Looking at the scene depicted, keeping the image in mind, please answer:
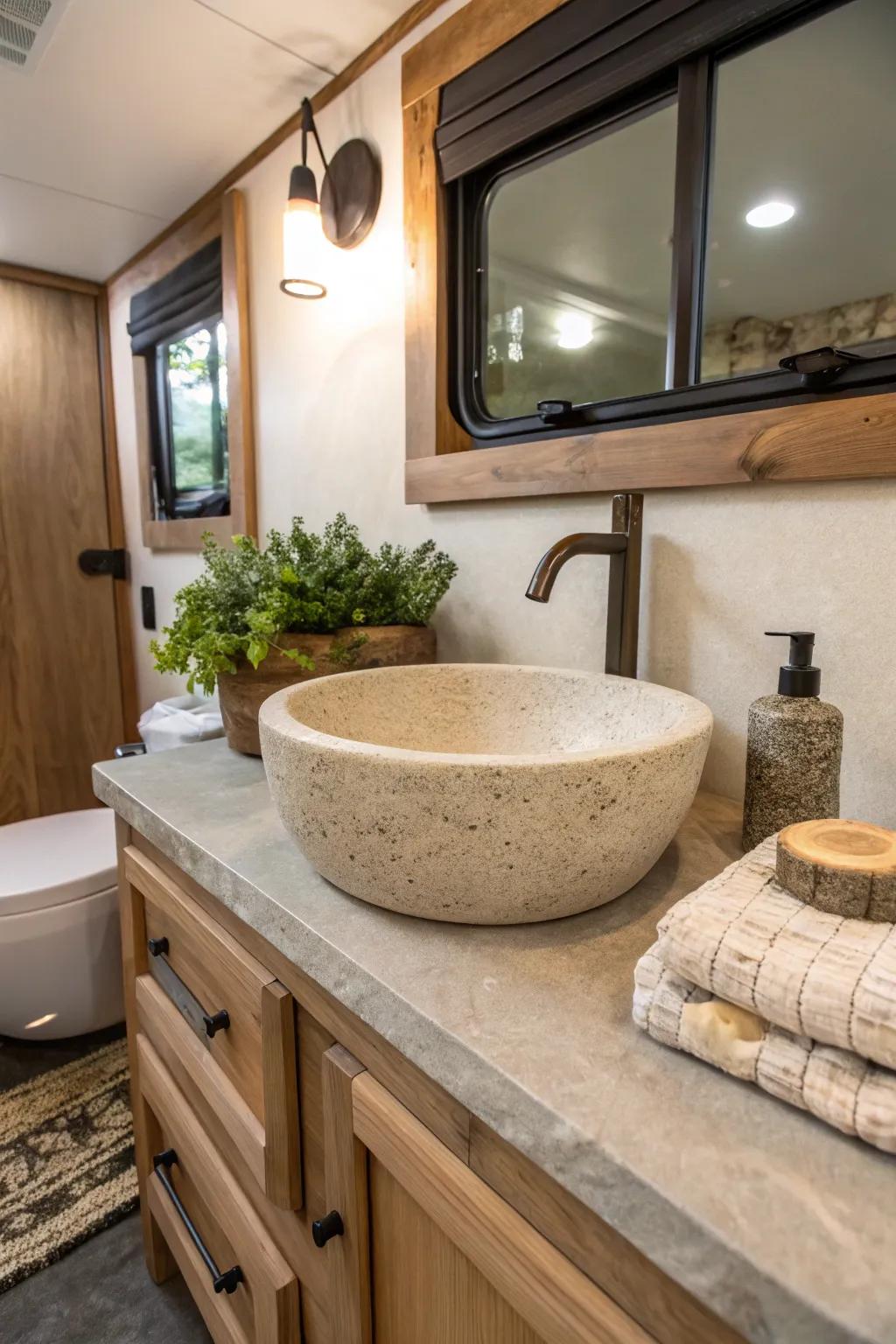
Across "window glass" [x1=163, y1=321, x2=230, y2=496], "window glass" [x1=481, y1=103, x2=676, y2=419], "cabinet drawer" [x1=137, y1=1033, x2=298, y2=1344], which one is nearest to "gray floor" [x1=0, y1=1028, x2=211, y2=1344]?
"cabinet drawer" [x1=137, y1=1033, x2=298, y2=1344]

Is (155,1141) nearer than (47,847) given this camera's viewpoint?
Yes

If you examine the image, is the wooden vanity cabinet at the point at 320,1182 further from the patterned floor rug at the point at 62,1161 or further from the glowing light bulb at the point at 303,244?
the glowing light bulb at the point at 303,244

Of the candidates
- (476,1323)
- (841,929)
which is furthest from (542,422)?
(476,1323)

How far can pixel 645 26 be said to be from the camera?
84 centimetres

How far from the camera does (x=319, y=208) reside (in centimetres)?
128

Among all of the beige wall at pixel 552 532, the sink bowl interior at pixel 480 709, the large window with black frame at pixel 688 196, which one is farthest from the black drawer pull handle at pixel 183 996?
the large window with black frame at pixel 688 196

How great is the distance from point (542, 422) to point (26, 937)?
1.31m

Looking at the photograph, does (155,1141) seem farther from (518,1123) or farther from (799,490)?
(799,490)

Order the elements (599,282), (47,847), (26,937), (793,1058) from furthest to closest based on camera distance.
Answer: (47,847), (599,282), (26,937), (793,1058)

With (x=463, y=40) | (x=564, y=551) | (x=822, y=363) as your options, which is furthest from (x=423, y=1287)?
(x=463, y=40)

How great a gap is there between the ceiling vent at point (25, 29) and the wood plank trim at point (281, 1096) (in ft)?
4.78

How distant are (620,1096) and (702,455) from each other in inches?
25.8

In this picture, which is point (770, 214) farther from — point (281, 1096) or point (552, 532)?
point (281, 1096)

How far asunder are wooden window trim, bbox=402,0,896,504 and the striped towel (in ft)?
1.55
